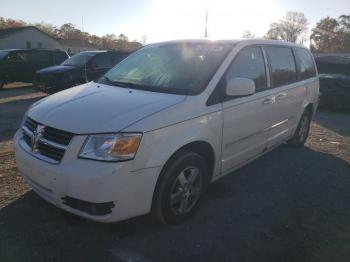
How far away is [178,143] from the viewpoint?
126 inches

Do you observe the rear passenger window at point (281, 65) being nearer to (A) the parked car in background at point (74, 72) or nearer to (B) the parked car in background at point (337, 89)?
(B) the parked car in background at point (337, 89)

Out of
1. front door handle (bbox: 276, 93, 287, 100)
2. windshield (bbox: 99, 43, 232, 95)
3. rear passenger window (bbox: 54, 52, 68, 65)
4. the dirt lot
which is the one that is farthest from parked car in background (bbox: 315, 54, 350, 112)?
rear passenger window (bbox: 54, 52, 68, 65)

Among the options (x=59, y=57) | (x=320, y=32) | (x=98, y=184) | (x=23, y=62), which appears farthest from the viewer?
(x=320, y=32)

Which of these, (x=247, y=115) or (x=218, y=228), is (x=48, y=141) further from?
(x=247, y=115)

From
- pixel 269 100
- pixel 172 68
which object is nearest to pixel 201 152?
pixel 172 68

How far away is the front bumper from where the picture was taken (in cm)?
281

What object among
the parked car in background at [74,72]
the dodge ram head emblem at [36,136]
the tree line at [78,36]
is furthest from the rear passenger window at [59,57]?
the tree line at [78,36]

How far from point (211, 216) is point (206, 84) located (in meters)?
1.40

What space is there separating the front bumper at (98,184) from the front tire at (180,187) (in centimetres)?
16

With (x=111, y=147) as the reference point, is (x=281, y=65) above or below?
above

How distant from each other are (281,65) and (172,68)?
189 cm

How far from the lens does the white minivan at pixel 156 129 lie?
2.89m

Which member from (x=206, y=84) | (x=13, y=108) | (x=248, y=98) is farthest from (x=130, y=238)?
(x=13, y=108)

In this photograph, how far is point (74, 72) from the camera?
40.1 feet
